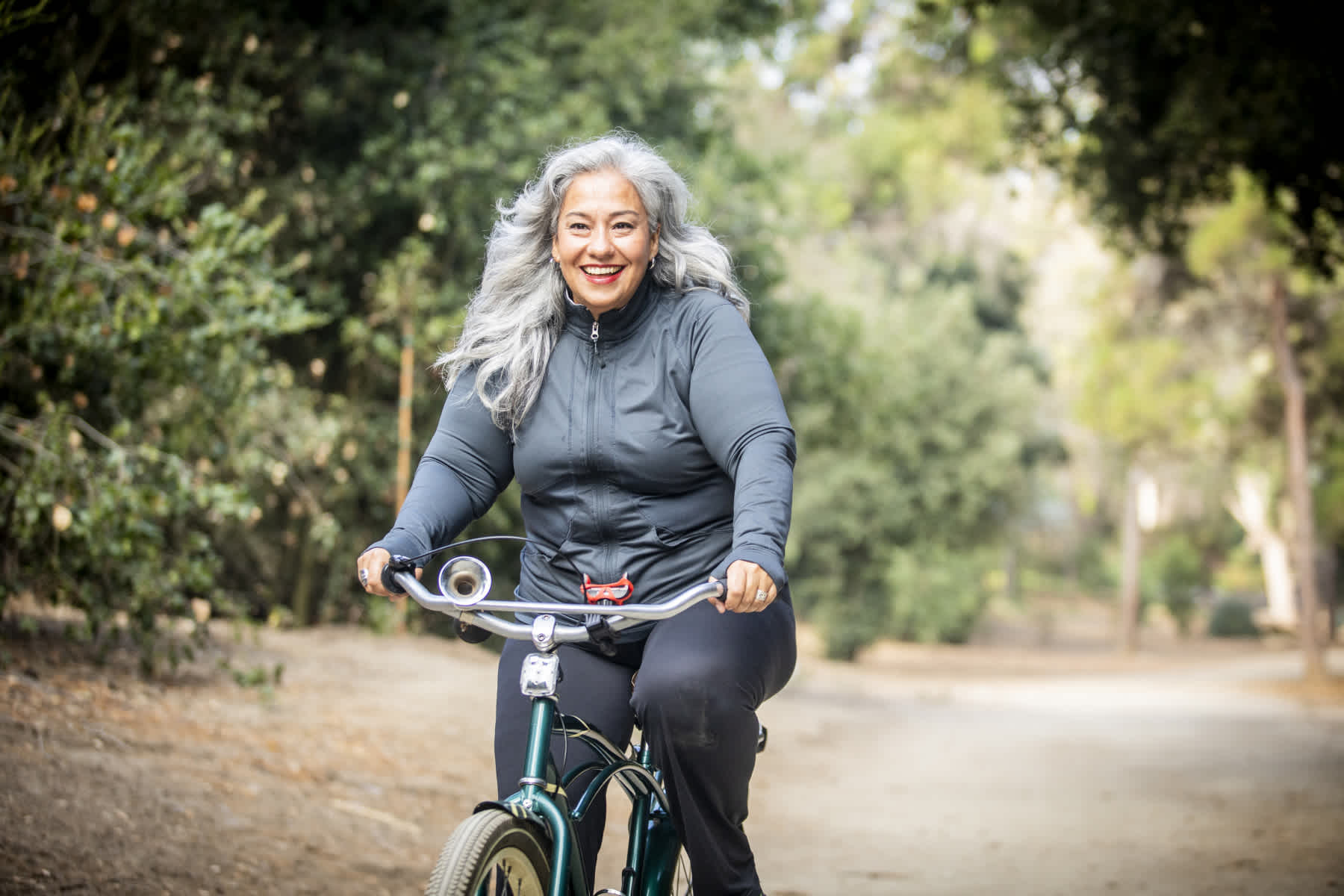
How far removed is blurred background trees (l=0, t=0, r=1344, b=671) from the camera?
7012mm

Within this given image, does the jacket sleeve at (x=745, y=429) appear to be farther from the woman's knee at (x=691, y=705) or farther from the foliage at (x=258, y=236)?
the foliage at (x=258, y=236)

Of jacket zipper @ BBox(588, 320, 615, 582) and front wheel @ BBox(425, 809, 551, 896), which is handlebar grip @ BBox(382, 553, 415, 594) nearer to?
jacket zipper @ BBox(588, 320, 615, 582)

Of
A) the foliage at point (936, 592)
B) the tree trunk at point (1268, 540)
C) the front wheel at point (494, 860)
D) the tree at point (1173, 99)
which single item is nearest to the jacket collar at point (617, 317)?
the front wheel at point (494, 860)

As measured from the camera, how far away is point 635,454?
9.68 ft

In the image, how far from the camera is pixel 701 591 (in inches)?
100.0

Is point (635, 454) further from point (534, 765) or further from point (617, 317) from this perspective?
point (534, 765)

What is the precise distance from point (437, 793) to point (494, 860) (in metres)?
4.70

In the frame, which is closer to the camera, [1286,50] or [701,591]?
[701,591]

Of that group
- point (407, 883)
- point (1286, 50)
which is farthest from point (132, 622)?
point (1286, 50)

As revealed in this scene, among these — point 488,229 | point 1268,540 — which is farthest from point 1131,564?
point 488,229

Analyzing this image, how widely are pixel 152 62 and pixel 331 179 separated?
334 cm

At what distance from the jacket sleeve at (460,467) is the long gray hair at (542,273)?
0.17ft

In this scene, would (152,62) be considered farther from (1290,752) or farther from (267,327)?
(1290,752)

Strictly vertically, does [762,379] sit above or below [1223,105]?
below
